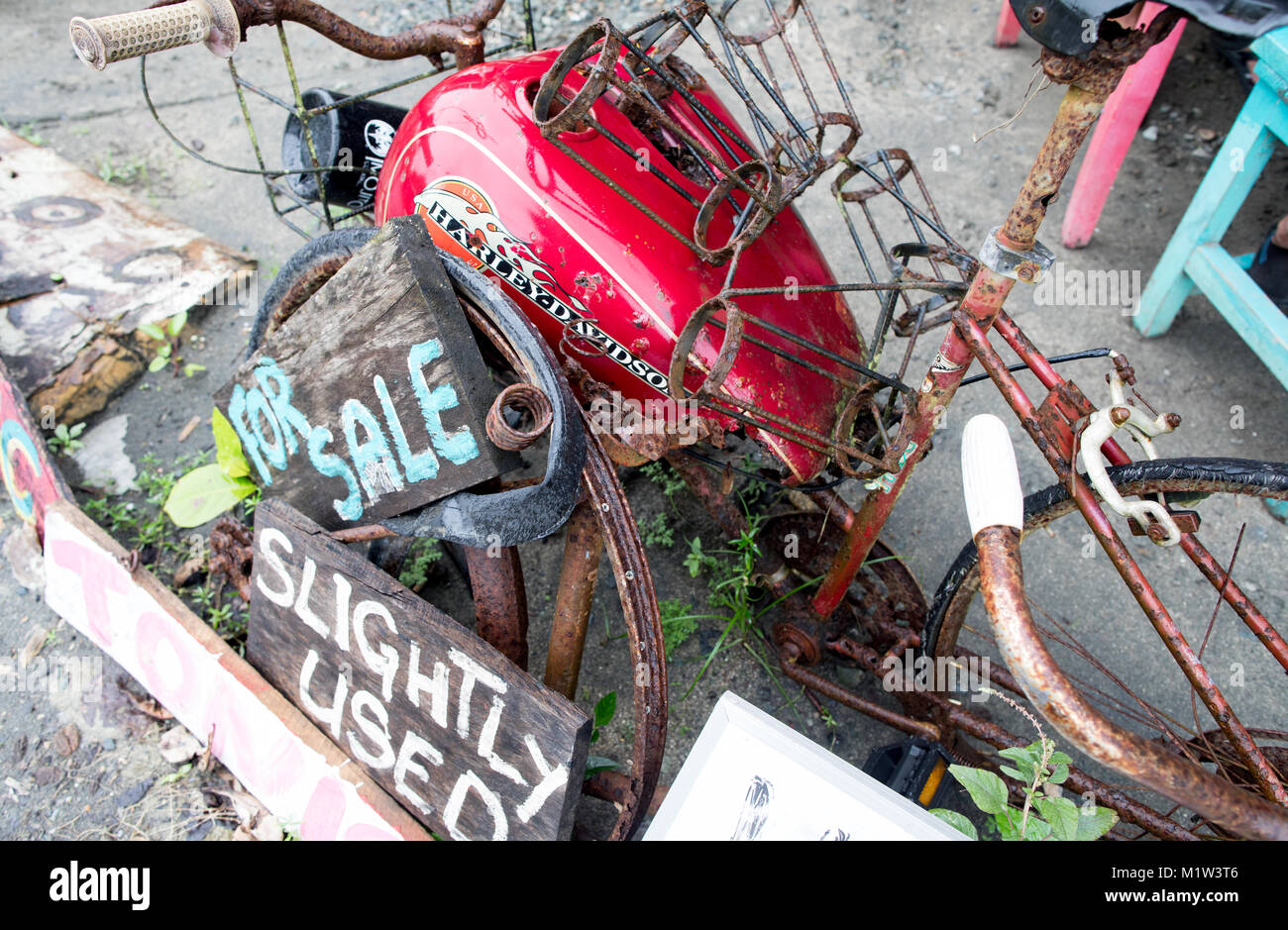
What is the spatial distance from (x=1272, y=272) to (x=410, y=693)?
3370mm

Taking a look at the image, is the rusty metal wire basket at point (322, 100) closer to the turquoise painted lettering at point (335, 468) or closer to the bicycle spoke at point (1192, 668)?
the turquoise painted lettering at point (335, 468)

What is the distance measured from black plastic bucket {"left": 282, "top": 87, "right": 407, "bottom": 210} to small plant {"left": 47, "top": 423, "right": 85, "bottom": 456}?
130 centimetres

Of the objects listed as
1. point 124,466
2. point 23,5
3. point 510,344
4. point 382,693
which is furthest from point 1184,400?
point 23,5

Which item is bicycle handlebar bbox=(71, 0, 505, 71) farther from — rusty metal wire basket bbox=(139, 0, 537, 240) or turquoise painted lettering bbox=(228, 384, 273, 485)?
turquoise painted lettering bbox=(228, 384, 273, 485)

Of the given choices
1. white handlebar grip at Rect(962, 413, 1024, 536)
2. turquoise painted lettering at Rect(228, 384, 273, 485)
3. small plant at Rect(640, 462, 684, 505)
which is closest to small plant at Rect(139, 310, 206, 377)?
turquoise painted lettering at Rect(228, 384, 273, 485)

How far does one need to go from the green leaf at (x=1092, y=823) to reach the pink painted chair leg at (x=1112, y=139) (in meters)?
2.91

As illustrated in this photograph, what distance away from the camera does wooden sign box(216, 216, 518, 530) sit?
1927 millimetres

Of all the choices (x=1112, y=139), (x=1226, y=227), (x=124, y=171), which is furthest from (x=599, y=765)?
(x=124, y=171)

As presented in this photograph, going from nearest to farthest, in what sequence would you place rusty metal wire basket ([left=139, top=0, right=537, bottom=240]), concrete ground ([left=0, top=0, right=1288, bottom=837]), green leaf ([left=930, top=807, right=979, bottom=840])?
green leaf ([left=930, top=807, right=979, bottom=840]), rusty metal wire basket ([left=139, top=0, right=537, bottom=240]), concrete ground ([left=0, top=0, right=1288, bottom=837])

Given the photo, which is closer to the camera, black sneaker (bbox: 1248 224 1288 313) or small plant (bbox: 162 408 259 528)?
small plant (bbox: 162 408 259 528)

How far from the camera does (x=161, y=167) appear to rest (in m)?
4.33

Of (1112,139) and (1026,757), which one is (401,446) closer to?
(1026,757)

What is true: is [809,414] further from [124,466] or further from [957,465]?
[124,466]
